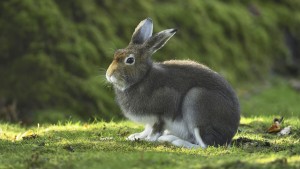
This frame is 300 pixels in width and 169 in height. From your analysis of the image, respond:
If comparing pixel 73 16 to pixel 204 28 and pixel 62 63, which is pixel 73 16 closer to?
pixel 62 63

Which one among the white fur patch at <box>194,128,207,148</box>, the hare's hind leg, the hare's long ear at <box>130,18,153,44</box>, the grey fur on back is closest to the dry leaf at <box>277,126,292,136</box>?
the grey fur on back

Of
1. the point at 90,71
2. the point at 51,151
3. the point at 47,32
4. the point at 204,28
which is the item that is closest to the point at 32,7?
the point at 47,32

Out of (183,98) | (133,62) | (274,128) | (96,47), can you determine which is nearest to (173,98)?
(183,98)

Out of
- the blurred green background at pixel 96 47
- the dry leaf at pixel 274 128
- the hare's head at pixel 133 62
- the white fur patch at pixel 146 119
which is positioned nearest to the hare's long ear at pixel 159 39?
the hare's head at pixel 133 62

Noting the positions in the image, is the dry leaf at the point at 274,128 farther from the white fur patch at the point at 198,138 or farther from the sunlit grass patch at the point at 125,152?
the white fur patch at the point at 198,138

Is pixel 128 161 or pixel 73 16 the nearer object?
pixel 128 161

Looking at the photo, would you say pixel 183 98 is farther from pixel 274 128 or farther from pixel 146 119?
pixel 274 128
